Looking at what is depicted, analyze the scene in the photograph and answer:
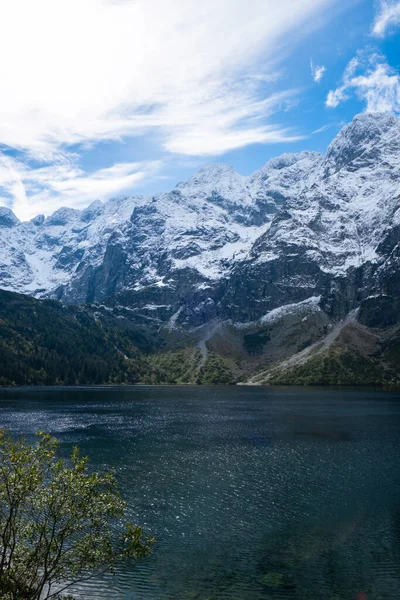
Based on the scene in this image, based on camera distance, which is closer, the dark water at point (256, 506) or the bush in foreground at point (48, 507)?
the bush in foreground at point (48, 507)

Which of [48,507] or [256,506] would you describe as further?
[256,506]

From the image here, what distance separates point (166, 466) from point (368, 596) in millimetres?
58206

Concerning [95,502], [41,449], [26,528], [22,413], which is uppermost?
[41,449]

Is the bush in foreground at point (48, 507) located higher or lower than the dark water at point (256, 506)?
higher

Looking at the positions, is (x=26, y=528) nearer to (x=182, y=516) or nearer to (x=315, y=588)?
(x=315, y=588)

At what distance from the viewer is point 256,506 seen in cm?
7331

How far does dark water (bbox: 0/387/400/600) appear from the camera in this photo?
4809 cm

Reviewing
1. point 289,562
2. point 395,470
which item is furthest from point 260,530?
point 395,470

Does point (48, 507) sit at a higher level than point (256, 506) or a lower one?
higher

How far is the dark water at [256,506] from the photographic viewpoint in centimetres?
4809

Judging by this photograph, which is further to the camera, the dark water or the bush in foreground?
the dark water

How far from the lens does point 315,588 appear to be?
46.7 metres

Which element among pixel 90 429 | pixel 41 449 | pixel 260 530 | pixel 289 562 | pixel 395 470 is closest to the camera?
pixel 41 449

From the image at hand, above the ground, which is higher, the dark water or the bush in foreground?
the bush in foreground
